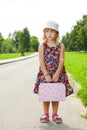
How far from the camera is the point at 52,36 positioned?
697 centimetres

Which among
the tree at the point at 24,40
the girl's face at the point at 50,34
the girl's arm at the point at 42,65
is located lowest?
the tree at the point at 24,40

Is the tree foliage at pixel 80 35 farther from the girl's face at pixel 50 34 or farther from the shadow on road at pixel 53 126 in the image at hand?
the shadow on road at pixel 53 126

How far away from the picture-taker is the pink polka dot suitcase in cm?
687

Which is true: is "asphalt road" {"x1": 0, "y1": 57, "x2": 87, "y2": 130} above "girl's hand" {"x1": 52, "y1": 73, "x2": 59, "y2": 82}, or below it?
below

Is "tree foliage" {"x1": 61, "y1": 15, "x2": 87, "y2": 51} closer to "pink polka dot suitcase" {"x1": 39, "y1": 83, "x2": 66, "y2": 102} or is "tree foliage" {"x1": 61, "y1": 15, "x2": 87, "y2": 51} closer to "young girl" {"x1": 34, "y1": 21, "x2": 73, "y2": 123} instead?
"young girl" {"x1": 34, "y1": 21, "x2": 73, "y2": 123}

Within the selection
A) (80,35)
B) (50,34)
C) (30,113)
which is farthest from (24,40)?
(50,34)

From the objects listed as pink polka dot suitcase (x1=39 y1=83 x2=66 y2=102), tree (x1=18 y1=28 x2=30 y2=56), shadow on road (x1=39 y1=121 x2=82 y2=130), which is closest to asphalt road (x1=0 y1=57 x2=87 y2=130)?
shadow on road (x1=39 y1=121 x2=82 y2=130)

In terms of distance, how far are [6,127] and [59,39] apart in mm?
1681

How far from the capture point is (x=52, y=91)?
6910mm

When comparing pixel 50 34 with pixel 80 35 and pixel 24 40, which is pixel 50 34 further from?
pixel 24 40

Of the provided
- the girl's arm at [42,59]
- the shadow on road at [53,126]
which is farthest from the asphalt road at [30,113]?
the girl's arm at [42,59]

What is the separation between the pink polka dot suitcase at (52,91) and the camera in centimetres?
687

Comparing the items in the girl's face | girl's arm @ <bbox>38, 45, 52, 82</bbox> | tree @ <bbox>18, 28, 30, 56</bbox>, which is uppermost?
the girl's face

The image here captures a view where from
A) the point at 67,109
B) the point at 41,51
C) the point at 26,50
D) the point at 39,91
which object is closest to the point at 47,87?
the point at 39,91
